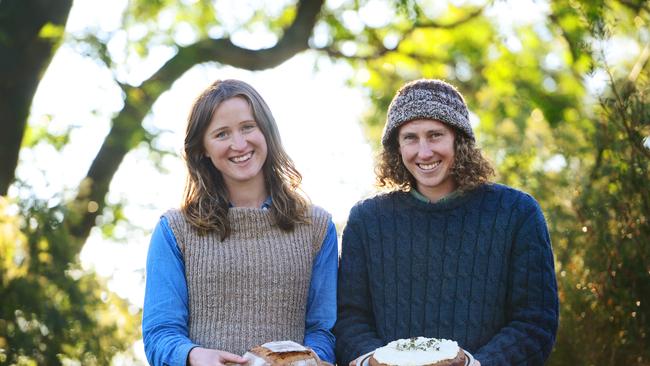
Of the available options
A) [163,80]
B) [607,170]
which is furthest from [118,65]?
[607,170]

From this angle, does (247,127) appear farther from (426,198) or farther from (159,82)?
(159,82)

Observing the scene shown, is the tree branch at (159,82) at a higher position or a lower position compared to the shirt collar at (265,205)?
higher

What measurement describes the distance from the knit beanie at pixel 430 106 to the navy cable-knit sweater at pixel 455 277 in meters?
0.33

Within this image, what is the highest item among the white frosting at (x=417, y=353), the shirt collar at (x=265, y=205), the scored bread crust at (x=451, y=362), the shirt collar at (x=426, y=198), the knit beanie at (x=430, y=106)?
the knit beanie at (x=430, y=106)

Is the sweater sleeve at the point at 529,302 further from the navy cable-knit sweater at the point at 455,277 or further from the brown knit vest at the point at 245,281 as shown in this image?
the brown knit vest at the point at 245,281

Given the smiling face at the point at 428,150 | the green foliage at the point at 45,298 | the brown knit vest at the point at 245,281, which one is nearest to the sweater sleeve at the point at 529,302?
the smiling face at the point at 428,150

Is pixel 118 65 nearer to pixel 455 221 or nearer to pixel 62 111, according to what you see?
pixel 62 111

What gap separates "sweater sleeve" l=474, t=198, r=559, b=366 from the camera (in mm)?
3752

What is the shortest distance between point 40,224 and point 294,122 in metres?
5.23

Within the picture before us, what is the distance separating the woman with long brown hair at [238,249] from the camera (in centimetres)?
386

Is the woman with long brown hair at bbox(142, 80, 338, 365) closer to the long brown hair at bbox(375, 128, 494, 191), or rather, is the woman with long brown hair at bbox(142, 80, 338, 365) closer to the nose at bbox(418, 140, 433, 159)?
the long brown hair at bbox(375, 128, 494, 191)

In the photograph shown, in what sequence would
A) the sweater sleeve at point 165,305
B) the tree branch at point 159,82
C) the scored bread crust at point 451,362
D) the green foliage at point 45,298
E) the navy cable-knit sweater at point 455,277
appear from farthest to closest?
the tree branch at point 159,82 < the green foliage at point 45,298 < the navy cable-knit sweater at point 455,277 < the sweater sleeve at point 165,305 < the scored bread crust at point 451,362

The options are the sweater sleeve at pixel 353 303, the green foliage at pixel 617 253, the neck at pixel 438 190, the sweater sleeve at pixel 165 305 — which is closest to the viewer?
the sweater sleeve at pixel 165 305

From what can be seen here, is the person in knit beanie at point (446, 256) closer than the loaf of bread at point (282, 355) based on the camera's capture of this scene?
No
